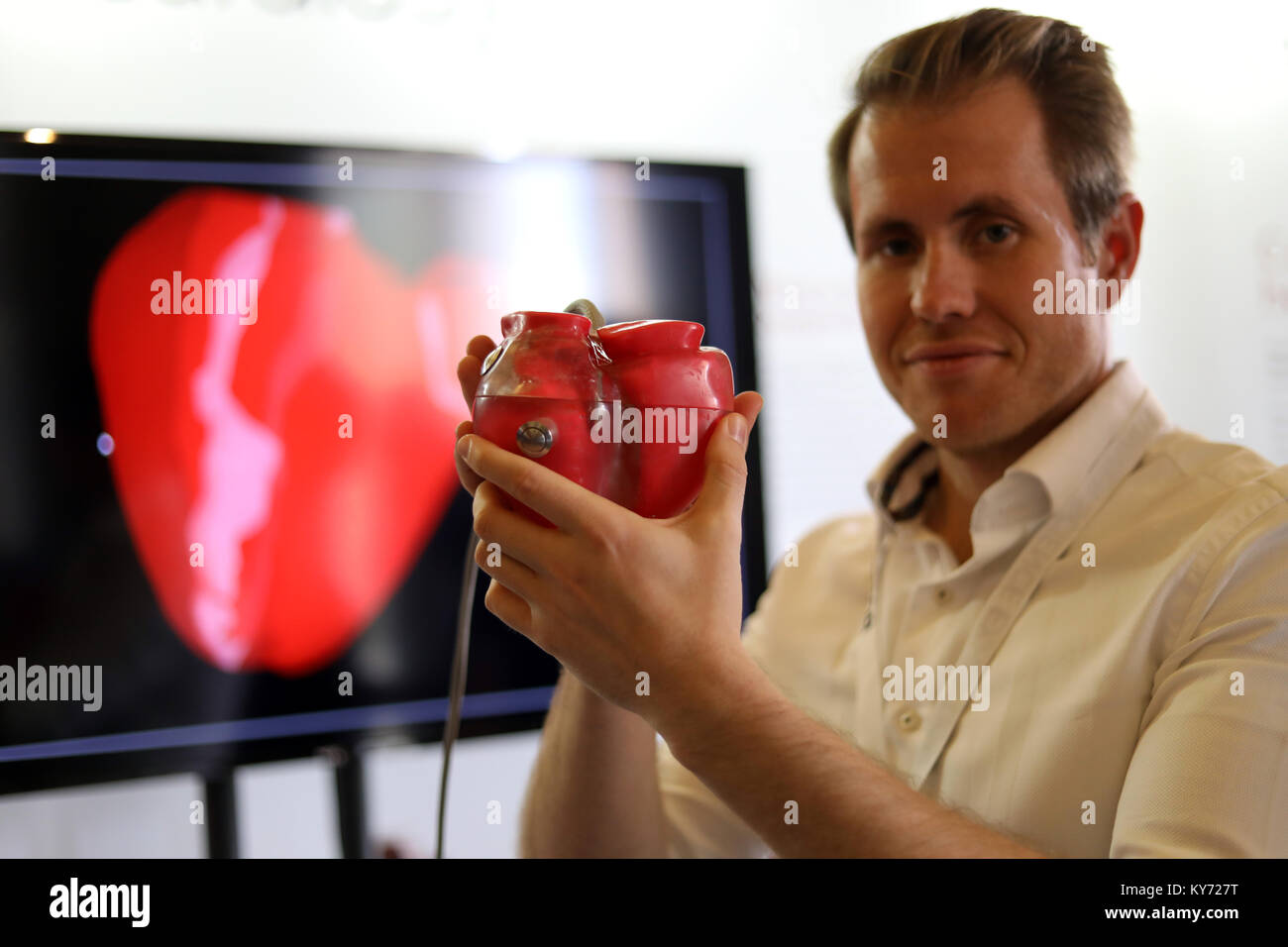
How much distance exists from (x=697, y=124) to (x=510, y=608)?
4.11 ft

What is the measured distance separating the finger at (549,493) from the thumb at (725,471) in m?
0.07

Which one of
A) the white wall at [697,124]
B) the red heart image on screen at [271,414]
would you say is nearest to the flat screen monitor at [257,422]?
the red heart image on screen at [271,414]

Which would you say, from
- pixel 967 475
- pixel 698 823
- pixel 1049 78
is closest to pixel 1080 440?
pixel 967 475

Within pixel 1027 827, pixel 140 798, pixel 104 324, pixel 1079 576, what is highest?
pixel 104 324

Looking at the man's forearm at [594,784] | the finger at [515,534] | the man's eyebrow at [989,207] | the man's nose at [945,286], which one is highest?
the man's eyebrow at [989,207]

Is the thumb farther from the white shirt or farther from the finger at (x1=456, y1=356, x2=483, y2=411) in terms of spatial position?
the white shirt

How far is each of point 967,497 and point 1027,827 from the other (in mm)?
423

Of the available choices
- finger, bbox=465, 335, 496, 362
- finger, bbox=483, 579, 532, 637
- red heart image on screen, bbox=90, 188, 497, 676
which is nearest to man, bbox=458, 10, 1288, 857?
finger, bbox=483, 579, 532, 637

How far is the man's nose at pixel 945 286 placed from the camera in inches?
42.5

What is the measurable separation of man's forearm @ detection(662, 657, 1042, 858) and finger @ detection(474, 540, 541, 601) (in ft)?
0.47

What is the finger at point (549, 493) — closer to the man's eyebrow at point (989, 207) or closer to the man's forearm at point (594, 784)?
the man's forearm at point (594, 784)

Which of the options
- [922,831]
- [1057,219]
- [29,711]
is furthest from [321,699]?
[1057,219]
